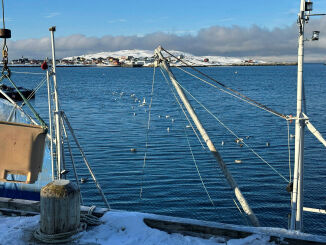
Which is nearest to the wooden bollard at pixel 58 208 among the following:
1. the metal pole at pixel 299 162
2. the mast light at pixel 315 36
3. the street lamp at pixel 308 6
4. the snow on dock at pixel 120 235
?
the snow on dock at pixel 120 235

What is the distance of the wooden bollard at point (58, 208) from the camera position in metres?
10.2

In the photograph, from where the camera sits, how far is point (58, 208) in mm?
10195

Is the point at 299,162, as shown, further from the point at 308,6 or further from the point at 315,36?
the point at 308,6

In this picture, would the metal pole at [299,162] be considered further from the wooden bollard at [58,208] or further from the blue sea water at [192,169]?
the blue sea water at [192,169]

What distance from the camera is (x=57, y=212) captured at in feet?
33.4

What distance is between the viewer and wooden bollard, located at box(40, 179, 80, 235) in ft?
33.3

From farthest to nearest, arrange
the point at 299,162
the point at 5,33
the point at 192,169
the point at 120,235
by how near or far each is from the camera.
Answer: the point at 192,169, the point at 299,162, the point at 5,33, the point at 120,235

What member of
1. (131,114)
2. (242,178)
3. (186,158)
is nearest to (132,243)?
(242,178)

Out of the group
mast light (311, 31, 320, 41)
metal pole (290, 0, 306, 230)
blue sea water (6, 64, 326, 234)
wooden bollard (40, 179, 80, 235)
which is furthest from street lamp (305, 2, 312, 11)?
blue sea water (6, 64, 326, 234)

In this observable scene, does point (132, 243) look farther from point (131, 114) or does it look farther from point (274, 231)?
point (131, 114)

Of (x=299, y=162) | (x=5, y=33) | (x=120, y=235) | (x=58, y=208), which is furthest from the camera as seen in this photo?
(x=299, y=162)

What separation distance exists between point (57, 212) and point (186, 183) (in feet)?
66.5

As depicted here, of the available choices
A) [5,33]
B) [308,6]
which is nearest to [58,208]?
[5,33]

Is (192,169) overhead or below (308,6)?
below
